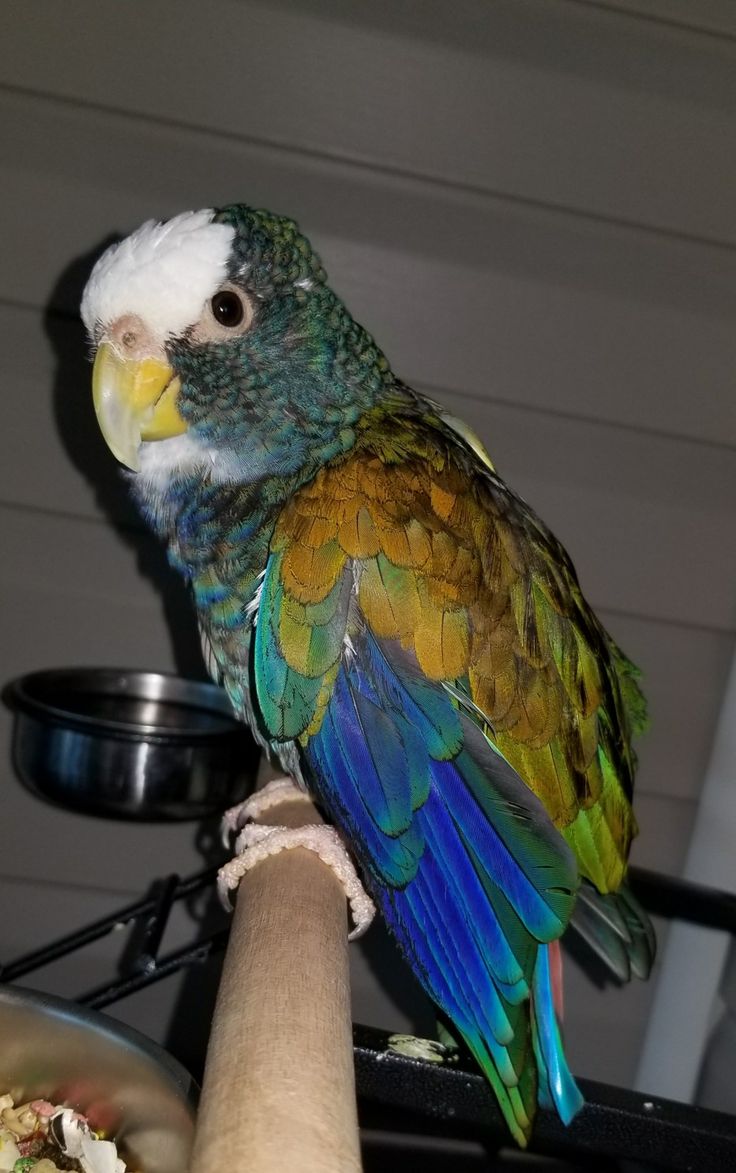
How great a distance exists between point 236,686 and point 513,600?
28cm

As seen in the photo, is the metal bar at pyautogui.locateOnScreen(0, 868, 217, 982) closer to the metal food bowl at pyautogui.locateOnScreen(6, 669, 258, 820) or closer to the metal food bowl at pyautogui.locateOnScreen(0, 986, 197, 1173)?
the metal food bowl at pyautogui.locateOnScreen(6, 669, 258, 820)

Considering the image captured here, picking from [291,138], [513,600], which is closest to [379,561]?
[513,600]

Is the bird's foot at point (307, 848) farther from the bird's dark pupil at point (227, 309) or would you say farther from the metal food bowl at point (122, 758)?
the bird's dark pupil at point (227, 309)

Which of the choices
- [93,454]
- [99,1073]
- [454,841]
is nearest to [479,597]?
[454,841]

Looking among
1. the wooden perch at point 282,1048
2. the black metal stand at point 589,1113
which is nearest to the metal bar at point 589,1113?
the black metal stand at point 589,1113

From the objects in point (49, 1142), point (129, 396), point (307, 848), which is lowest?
point (49, 1142)

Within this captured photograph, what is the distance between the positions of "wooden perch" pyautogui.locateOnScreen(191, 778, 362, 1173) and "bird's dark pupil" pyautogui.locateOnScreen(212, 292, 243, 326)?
453 millimetres

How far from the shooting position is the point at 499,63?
1.26 meters

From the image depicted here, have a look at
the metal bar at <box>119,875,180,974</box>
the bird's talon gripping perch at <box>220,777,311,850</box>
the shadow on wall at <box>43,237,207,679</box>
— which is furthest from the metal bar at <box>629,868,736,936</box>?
the shadow on wall at <box>43,237,207,679</box>

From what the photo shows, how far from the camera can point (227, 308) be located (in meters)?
0.81

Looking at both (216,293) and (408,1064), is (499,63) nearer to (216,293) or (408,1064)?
(216,293)

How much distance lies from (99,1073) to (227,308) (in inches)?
23.4

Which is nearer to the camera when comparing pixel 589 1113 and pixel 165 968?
pixel 589 1113

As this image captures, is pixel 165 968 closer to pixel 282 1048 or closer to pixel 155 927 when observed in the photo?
pixel 155 927
